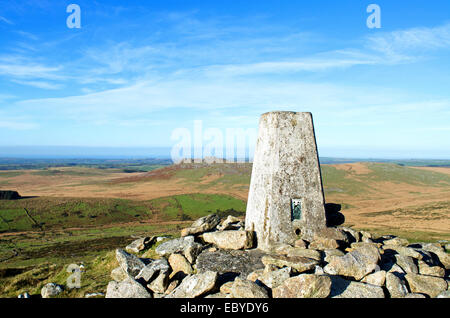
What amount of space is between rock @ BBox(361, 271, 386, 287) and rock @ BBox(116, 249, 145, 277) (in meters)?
6.44

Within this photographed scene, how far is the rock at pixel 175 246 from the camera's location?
10.6 metres

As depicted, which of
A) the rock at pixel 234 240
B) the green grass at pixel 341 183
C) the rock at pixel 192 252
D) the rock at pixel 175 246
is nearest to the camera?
the rock at pixel 192 252

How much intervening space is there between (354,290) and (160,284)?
4.73 meters

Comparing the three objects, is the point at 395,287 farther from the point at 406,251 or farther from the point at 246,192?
the point at 246,192

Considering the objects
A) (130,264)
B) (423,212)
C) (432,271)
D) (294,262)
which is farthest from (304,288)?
(423,212)

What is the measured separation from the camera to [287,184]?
9953 millimetres

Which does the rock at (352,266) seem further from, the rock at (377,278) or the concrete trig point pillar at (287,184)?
the concrete trig point pillar at (287,184)

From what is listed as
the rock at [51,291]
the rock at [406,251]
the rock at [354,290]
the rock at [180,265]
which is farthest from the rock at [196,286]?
the rock at [406,251]

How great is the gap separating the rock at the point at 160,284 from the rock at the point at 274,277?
7.95 feet

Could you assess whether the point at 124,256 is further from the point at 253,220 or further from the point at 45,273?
the point at 45,273

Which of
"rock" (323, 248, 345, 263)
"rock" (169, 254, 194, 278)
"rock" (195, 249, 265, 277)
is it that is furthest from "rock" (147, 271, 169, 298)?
"rock" (323, 248, 345, 263)

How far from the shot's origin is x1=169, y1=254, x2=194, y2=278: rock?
8688 mm
